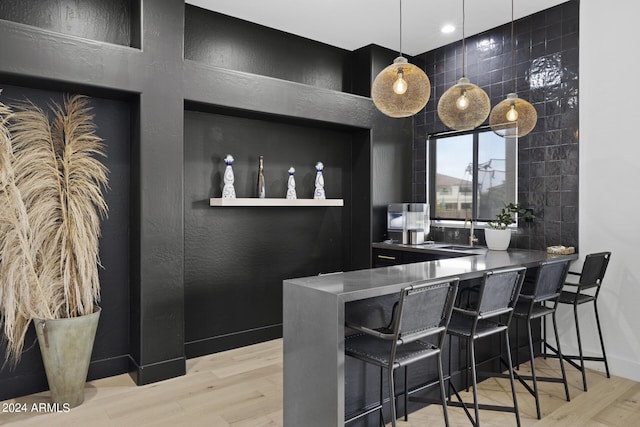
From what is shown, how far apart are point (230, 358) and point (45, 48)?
2678 mm

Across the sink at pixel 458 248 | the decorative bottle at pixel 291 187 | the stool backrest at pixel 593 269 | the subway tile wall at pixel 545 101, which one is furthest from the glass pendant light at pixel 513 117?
the decorative bottle at pixel 291 187

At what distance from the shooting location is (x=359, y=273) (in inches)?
99.7

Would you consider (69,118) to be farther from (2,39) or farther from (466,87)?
(466,87)

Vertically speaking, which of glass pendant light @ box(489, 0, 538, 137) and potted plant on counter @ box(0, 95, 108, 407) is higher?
glass pendant light @ box(489, 0, 538, 137)

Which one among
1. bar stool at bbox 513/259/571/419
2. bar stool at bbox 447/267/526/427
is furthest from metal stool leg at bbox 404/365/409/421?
bar stool at bbox 513/259/571/419

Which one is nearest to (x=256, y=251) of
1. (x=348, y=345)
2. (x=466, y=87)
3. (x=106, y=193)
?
(x=106, y=193)

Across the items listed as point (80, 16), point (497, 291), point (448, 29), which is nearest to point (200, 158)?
point (80, 16)

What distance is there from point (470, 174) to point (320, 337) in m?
3.09

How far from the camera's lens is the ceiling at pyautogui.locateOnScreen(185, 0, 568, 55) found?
12.2 feet

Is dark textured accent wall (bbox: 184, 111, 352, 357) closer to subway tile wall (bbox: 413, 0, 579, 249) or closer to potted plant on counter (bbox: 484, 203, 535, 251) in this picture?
potted plant on counter (bbox: 484, 203, 535, 251)

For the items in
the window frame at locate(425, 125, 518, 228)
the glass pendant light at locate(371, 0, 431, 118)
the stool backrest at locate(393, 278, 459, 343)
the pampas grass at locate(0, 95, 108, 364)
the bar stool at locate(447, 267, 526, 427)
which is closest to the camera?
the stool backrest at locate(393, 278, 459, 343)

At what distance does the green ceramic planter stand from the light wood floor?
115 millimetres

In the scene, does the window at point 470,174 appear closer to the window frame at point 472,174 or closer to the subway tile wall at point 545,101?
the window frame at point 472,174

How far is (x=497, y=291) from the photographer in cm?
246
